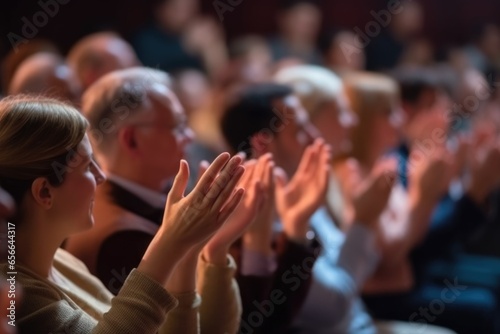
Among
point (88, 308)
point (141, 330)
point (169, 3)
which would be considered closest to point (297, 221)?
point (88, 308)

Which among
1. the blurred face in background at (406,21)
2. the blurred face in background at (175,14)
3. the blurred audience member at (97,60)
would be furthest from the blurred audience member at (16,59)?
the blurred face in background at (406,21)

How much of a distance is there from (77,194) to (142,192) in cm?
41

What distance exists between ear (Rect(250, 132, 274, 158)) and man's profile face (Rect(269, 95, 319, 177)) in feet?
0.12

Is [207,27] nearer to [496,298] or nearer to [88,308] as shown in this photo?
[496,298]

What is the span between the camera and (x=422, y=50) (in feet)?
20.2

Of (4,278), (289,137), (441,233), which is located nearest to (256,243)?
(289,137)

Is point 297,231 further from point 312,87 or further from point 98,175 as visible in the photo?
point 312,87

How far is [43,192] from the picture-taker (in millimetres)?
1336

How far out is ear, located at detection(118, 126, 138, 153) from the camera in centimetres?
185

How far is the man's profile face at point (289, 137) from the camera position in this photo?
2275 millimetres

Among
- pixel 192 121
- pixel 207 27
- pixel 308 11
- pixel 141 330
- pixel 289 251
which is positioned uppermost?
pixel 141 330

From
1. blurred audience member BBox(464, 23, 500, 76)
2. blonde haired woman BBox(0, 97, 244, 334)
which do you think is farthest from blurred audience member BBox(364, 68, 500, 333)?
blurred audience member BBox(464, 23, 500, 76)

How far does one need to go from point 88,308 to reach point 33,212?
0.18m

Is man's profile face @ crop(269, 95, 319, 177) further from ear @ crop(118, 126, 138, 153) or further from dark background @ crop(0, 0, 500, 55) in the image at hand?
dark background @ crop(0, 0, 500, 55)
